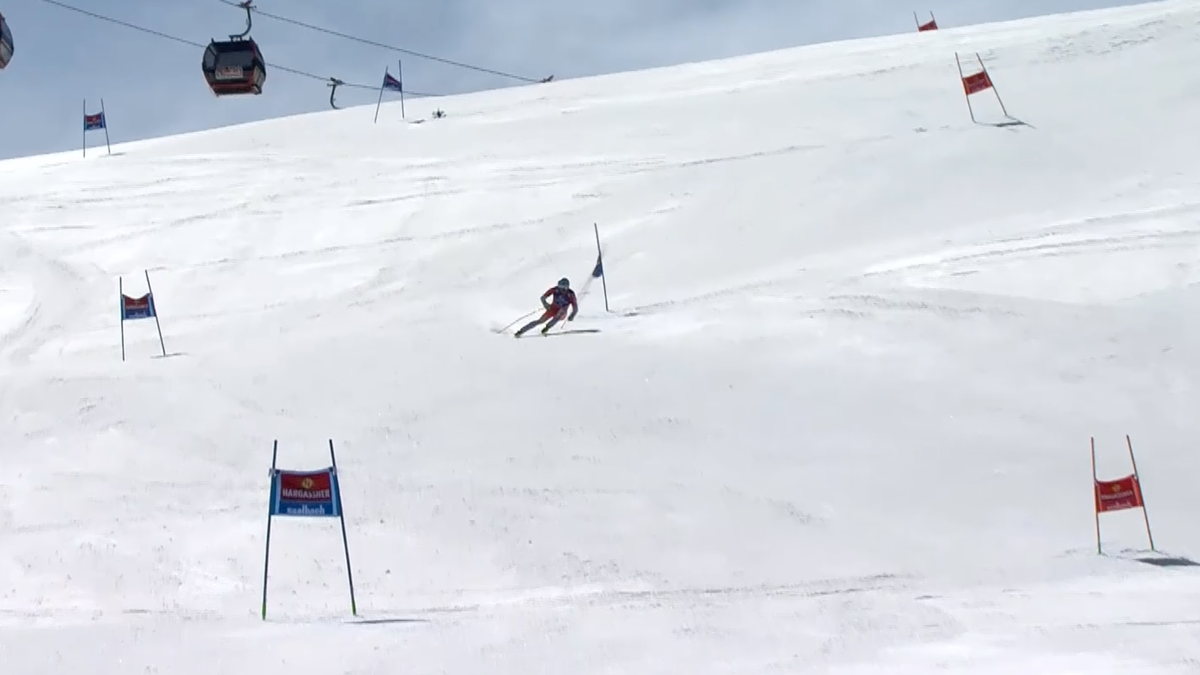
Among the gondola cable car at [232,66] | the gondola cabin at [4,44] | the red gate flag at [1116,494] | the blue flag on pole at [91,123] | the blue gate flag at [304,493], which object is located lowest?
the red gate flag at [1116,494]

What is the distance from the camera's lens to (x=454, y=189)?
1084 inches

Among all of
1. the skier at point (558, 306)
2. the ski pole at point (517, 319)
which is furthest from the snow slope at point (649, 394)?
the skier at point (558, 306)

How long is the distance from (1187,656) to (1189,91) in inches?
890

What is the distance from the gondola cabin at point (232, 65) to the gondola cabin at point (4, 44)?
19.0 ft

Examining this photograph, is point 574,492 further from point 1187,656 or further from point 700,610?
point 1187,656

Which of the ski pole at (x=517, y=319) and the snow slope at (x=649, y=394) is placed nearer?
the snow slope at (x=649, y=394)

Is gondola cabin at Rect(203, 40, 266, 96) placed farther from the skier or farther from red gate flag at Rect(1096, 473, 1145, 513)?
red gate flag at Rect(1096, 473, 1145, 513)

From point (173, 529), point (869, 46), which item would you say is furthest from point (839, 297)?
point (869, 46)

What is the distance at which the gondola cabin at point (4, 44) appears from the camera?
13.1 meters

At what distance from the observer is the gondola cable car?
1909 centimetres

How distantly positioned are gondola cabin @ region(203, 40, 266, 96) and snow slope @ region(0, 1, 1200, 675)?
12.2 ft

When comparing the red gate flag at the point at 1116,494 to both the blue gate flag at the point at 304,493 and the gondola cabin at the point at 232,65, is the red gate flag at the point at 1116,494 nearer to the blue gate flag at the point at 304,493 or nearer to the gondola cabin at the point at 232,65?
the blue gate flag at the point at 304,493

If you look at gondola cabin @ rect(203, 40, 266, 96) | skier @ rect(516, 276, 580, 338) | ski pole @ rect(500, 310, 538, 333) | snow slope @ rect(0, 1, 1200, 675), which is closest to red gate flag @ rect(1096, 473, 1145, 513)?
snow slope @ rect(0, 1, 1200, 675)

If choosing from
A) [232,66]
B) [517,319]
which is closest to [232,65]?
[232,66]
